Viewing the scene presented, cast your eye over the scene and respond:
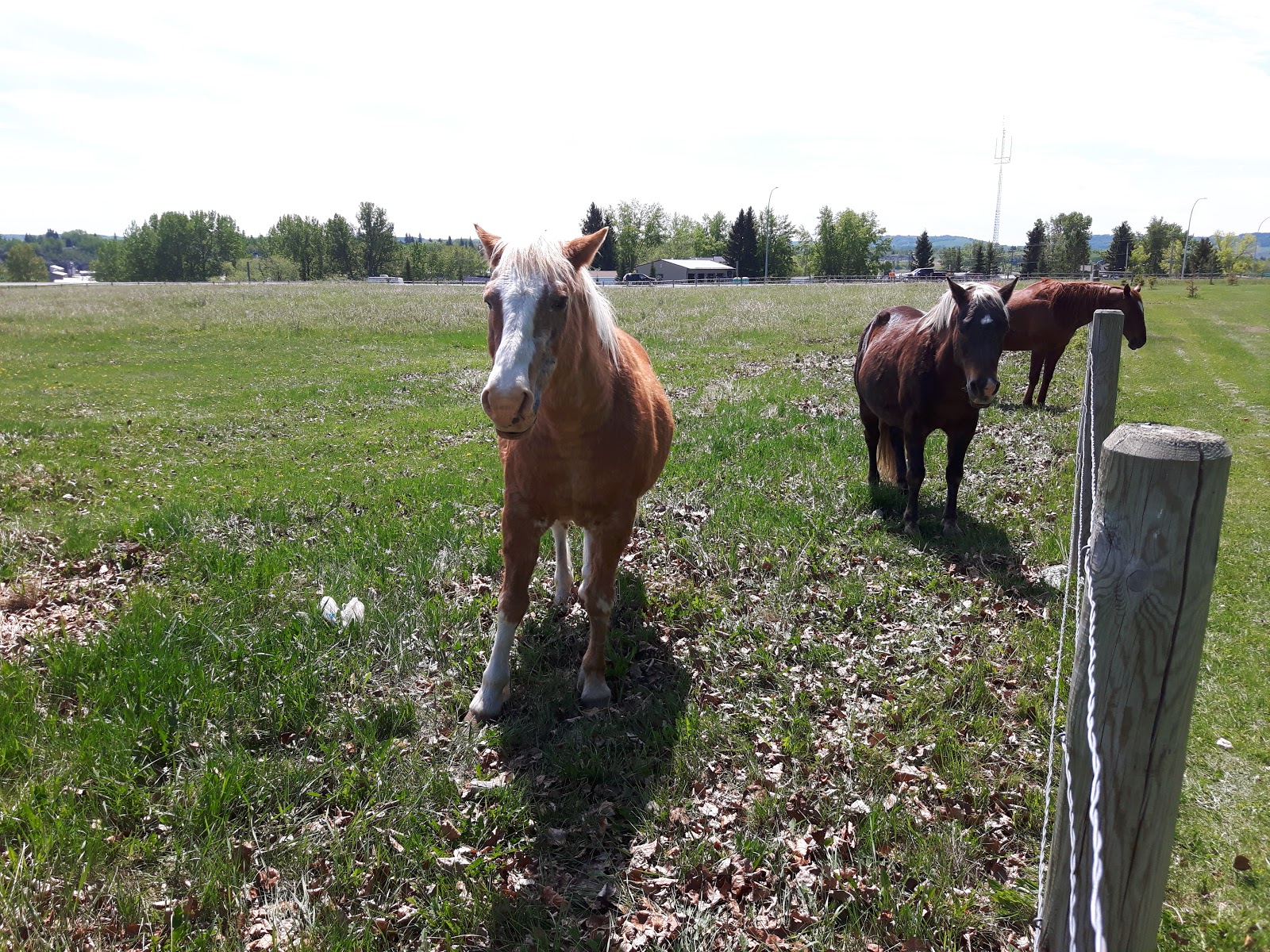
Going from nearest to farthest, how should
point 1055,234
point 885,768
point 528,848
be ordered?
point 528,848, point 885,768, point 1055,234

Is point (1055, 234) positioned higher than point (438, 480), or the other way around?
point (1055, 234)

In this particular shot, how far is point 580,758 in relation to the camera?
4172 millimetres

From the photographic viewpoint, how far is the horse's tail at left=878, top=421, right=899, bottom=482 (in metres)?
8.27

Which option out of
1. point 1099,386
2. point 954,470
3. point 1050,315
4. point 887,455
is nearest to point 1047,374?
point 1050,315

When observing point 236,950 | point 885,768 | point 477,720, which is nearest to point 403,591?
point 477,720

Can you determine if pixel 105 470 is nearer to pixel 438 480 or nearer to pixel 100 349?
pixel 438 480

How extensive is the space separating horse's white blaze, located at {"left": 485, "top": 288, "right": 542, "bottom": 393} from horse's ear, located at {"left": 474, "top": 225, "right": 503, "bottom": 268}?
1.89ft

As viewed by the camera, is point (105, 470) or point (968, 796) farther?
point (105, 470)

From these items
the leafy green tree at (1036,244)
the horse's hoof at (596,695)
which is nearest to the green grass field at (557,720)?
the horse's hoof at (596,695)

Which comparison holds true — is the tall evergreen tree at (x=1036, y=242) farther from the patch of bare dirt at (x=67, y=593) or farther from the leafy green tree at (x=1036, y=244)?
the patch of bare dirt at (x=67, y=593)

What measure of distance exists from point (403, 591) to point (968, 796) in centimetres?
438

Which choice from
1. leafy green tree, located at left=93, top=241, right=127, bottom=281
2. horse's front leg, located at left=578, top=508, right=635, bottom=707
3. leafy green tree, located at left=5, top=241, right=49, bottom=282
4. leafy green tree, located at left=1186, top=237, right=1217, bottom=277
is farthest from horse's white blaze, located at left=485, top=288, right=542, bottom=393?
leafy green tree, located at left=93, top=241, right=127, bottom=281

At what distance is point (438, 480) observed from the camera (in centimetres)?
900

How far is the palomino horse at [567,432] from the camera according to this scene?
3.57 metres
